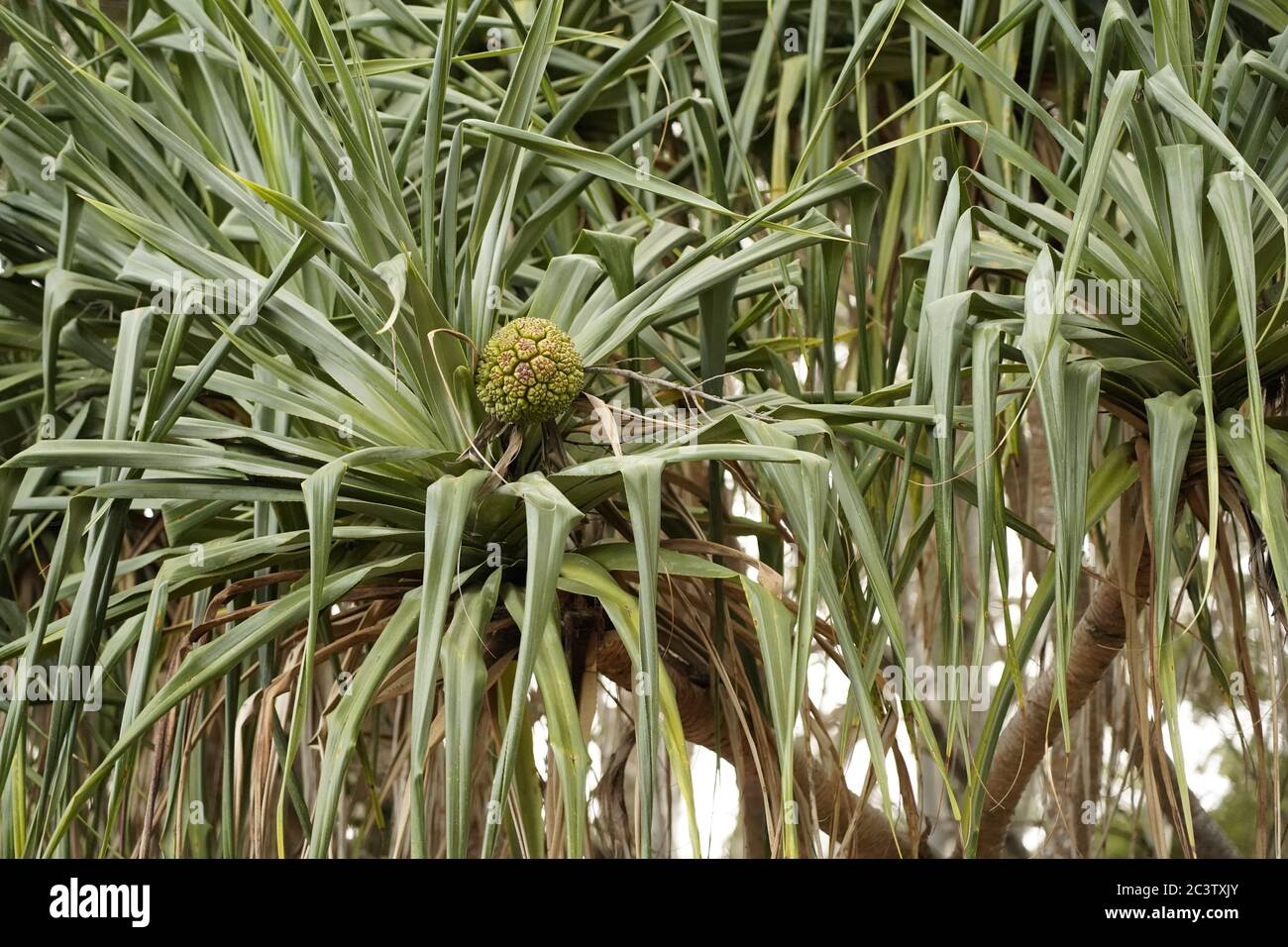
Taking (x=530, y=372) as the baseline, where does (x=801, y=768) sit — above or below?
below

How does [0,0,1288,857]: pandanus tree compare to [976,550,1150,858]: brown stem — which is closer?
[0,0,1288,857]: pandanus tree

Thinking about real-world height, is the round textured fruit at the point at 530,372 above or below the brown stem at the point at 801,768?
above

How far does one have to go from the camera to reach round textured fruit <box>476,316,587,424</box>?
29.0 inches

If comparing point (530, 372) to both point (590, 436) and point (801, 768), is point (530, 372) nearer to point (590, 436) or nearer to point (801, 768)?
point (590, 436)

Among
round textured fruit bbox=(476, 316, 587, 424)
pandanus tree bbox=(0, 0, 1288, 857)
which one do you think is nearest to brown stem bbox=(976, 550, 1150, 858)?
pandanus tree bbox=(0, 0, 1288, 857)

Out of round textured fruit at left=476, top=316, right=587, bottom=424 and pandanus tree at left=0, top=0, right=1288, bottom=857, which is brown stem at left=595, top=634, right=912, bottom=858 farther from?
round textured fruit at left=476, top=316, right=587, bottom=424

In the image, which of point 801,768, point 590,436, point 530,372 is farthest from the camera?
point 801,768

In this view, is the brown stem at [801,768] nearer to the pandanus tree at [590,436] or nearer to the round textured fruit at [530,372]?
the pandanus tree at [590,436]

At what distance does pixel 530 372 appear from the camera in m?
0.74

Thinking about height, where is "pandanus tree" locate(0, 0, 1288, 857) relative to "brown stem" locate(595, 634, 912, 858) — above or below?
above

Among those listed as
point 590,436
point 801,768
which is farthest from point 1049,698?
point 590,436

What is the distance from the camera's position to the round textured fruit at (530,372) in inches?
29.0

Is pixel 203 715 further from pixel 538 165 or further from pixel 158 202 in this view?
pixel 538 165

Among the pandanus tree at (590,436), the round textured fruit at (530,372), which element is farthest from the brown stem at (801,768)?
the round textured fruit at (530,372)
